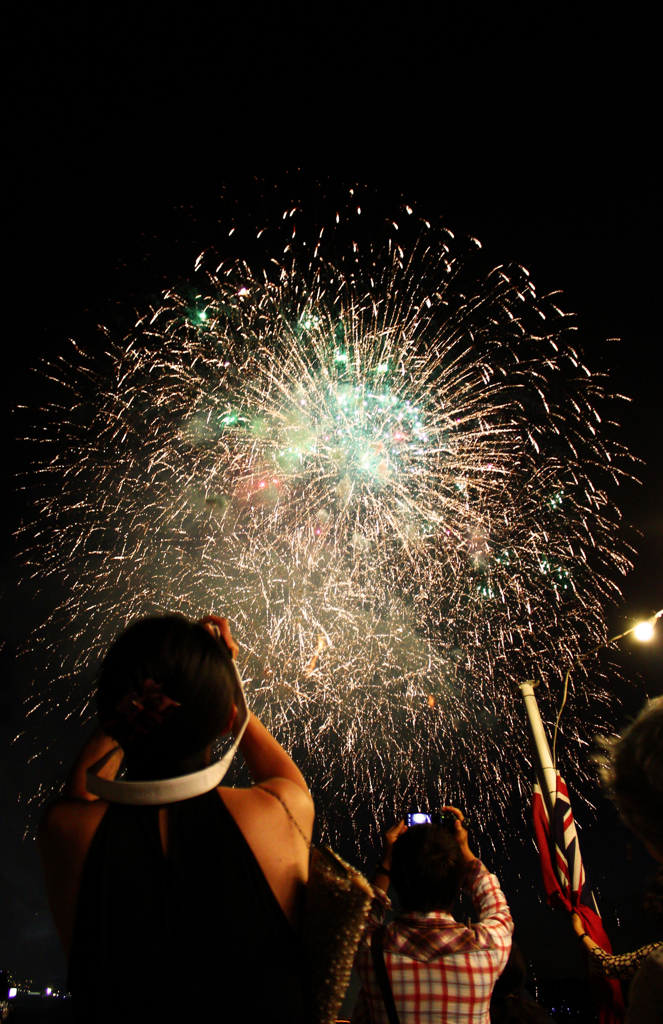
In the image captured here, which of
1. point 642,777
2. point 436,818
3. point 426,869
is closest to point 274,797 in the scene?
point 642,777

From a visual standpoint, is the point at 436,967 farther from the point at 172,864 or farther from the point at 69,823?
the point at 69,823

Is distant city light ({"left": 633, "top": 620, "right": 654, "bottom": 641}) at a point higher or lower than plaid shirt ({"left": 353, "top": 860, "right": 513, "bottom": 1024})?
higher

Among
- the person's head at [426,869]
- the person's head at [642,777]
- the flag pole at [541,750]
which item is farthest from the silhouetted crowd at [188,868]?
the flag pole at [541,750]

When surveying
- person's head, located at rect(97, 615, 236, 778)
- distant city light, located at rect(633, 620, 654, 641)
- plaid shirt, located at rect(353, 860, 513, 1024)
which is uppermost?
distant city light, located at rect(633, 620, 654, 641)

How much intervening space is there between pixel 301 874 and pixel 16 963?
252 metres

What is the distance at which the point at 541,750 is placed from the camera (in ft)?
26.3

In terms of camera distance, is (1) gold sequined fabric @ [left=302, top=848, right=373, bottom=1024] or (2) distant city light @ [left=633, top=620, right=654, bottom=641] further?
(2) distant city light @ [left=633, top=620, right=654, bottom=641]

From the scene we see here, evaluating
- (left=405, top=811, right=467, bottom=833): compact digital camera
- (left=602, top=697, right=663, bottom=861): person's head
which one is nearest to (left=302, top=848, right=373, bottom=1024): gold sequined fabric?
(left=602, top=697, right=663, bottom=861): person's head

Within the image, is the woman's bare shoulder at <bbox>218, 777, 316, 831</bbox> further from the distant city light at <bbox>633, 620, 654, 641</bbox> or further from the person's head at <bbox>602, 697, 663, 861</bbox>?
the distant city light at <bbox>633, 620, 654, 641</bbox>

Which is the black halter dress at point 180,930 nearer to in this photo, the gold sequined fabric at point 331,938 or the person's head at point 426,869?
the gold sequined fabric at point 331,938

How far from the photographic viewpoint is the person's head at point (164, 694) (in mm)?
1354

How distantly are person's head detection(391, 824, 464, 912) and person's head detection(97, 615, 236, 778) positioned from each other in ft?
5.10

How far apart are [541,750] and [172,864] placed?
310 inches

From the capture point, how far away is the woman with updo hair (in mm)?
1242
